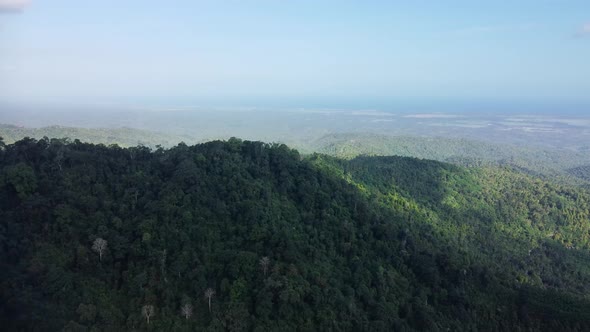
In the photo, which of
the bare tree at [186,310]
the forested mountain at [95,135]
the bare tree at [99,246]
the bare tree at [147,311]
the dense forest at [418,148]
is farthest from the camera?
the dense forest at [418,148]

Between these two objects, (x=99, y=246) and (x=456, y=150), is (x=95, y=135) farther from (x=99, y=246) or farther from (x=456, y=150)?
(x=456, y=150)

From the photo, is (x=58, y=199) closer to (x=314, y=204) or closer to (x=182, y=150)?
(x=182, y=150)

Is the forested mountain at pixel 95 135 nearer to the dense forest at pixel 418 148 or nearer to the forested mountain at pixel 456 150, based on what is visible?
the dense forest at pixel 418 148

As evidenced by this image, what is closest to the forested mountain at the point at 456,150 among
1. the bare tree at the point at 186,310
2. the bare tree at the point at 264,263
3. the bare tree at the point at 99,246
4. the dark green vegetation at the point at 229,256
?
the dark green vegetation at the point at 229,256

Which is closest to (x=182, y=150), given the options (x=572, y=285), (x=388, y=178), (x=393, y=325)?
(x=393, y=325)

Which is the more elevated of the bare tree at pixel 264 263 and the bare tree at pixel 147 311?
the bare tree at pixel 264 263

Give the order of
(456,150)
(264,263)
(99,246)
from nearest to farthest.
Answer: (99,246), (264,263), (456,150)

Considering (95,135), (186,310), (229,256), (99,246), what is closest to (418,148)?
(95,135)

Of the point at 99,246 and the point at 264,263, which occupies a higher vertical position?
the point at 99,246
